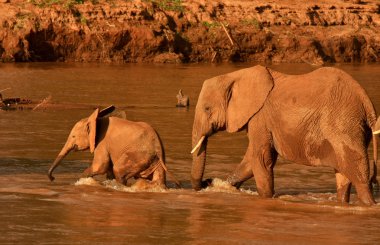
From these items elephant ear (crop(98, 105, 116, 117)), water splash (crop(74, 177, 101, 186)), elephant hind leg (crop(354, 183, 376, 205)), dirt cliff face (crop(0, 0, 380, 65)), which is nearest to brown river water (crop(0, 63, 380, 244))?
water splash (crop(74, 177, 101, 186))

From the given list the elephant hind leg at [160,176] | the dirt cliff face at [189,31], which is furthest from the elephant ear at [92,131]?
the dirt cliff face at [189,31]

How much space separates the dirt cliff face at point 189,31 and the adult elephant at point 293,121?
76.7 ft

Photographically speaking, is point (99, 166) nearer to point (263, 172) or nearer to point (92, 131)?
point (92, 131)

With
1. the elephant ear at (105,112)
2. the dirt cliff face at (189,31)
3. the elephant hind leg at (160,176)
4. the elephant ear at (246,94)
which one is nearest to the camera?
the elephant ear at (246,94)

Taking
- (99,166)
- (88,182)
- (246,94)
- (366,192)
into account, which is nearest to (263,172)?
(246,94)

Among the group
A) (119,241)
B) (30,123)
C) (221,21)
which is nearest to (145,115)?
(30,123)

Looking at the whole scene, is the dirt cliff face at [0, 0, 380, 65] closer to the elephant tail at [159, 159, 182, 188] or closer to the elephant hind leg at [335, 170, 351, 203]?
the elephant tail at [159, 159, 182, 188]

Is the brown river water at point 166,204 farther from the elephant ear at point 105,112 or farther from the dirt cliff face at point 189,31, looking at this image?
the dirt cliff face at point 189,31

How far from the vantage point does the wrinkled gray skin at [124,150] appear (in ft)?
46.2

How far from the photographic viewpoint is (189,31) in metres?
41.8

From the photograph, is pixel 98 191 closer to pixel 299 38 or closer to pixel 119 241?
pixel 119 241

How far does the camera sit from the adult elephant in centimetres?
1317

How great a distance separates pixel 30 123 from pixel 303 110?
27.9 feet

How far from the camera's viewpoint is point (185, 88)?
29.9m
